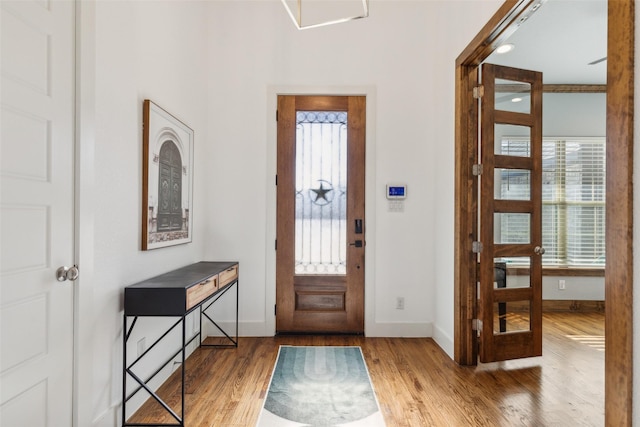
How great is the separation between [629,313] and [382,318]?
239 centimetres

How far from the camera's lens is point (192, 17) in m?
3.04

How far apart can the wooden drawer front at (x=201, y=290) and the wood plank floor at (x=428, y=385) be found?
69 cm

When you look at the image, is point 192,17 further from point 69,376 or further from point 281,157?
point 69,376

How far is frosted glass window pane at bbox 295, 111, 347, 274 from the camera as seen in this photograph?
3514 millimetres

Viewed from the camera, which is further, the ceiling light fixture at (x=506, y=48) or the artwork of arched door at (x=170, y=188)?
the ceiling light fixture at (x=506, y=48)

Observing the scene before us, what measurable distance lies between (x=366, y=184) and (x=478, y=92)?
1.29m

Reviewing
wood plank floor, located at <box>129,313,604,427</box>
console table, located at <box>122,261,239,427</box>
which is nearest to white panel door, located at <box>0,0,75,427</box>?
console table, located at <box>122,261,239,427</box>

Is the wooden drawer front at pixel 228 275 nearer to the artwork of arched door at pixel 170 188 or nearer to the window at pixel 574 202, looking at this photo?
the artwork of arched door at pixel 170 188

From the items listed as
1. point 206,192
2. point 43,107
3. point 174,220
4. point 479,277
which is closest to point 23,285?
point 43,107

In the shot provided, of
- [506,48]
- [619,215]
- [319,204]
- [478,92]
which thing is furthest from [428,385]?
[506,48]

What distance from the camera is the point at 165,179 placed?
247cm

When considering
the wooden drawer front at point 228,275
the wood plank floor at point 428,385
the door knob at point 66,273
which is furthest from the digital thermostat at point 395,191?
the door knob at point 66,273

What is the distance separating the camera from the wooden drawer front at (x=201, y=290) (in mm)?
2012

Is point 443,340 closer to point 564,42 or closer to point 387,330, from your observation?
point 387,330
